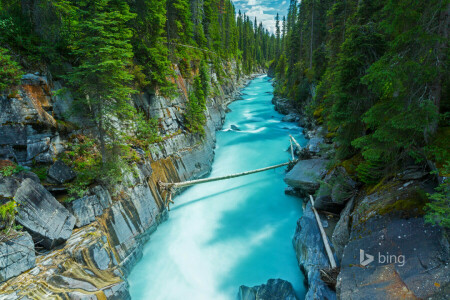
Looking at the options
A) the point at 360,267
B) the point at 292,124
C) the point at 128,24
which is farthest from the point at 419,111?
the point at 292,124

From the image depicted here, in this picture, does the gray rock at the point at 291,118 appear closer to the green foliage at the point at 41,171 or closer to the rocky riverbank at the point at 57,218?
the rocky riverbank at the point at 57,218

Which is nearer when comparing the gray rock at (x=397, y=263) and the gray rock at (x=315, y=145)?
the gray rock at (x=397, y=263)

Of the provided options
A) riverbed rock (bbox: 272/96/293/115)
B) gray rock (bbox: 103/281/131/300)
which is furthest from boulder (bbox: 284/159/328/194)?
riverbed rock (bbox: 272/96/293/115)

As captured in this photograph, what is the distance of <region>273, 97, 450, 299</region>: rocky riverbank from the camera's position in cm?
434

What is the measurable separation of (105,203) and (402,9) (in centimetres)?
1206

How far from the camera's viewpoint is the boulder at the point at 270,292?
7609 mm

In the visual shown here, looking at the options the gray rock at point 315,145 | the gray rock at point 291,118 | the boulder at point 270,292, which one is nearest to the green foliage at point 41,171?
the boulder at point 270,292

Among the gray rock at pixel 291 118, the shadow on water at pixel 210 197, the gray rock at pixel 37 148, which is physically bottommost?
the shadow on water at pixel 210 197

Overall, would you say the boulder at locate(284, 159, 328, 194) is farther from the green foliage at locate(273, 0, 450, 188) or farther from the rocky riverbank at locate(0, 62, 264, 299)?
the rocky riverbank at locate(0, 62, 264, 299)

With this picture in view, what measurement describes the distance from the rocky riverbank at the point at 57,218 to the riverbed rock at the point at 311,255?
686 centimetres

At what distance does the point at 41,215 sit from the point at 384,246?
1020 centimetres

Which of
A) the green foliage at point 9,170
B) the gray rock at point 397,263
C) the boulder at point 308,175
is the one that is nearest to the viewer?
the gray rock at point 397,263

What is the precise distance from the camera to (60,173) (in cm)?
789

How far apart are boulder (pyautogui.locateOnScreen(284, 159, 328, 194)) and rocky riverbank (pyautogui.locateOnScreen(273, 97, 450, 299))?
3.26 metres
